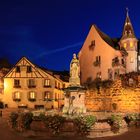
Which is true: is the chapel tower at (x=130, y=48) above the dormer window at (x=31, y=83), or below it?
above

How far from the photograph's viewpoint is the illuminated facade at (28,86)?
4062cm

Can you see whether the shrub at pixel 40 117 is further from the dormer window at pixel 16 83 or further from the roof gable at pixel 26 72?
the dormer window at pixel 16 83

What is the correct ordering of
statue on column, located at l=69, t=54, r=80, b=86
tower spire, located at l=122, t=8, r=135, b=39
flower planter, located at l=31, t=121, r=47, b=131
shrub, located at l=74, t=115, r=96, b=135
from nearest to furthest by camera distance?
shrub, located at l=74, t=115, r=96, b=135 → flower planter, located at l=31, t=121, r=47, b=131 → statue on column, located at l=69, t=54, r=80, b=86 → tower spire, located at l=122, t=8, r=135, b=39

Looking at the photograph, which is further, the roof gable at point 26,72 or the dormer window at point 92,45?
the roof gable at point 26,72

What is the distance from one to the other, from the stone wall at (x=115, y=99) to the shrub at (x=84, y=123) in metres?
14.5

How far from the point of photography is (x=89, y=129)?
13641 millimetres

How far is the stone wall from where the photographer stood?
91.5 ft

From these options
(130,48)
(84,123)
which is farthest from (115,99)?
(84,123)

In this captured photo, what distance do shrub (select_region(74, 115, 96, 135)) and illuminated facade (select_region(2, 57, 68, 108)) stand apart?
27.1 metres

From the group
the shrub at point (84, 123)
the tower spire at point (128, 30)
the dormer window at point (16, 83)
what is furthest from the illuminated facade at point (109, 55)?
the shrub at point (84, 123)

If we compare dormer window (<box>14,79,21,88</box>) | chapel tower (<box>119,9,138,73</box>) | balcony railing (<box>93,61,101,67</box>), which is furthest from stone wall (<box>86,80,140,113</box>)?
dormer window (<box>14,79,21,88</box>)

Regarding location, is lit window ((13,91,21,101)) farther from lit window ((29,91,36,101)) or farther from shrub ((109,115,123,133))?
shrub ((109,115,123,133))

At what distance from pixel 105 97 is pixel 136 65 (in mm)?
9502

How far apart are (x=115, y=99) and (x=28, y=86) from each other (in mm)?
15648
